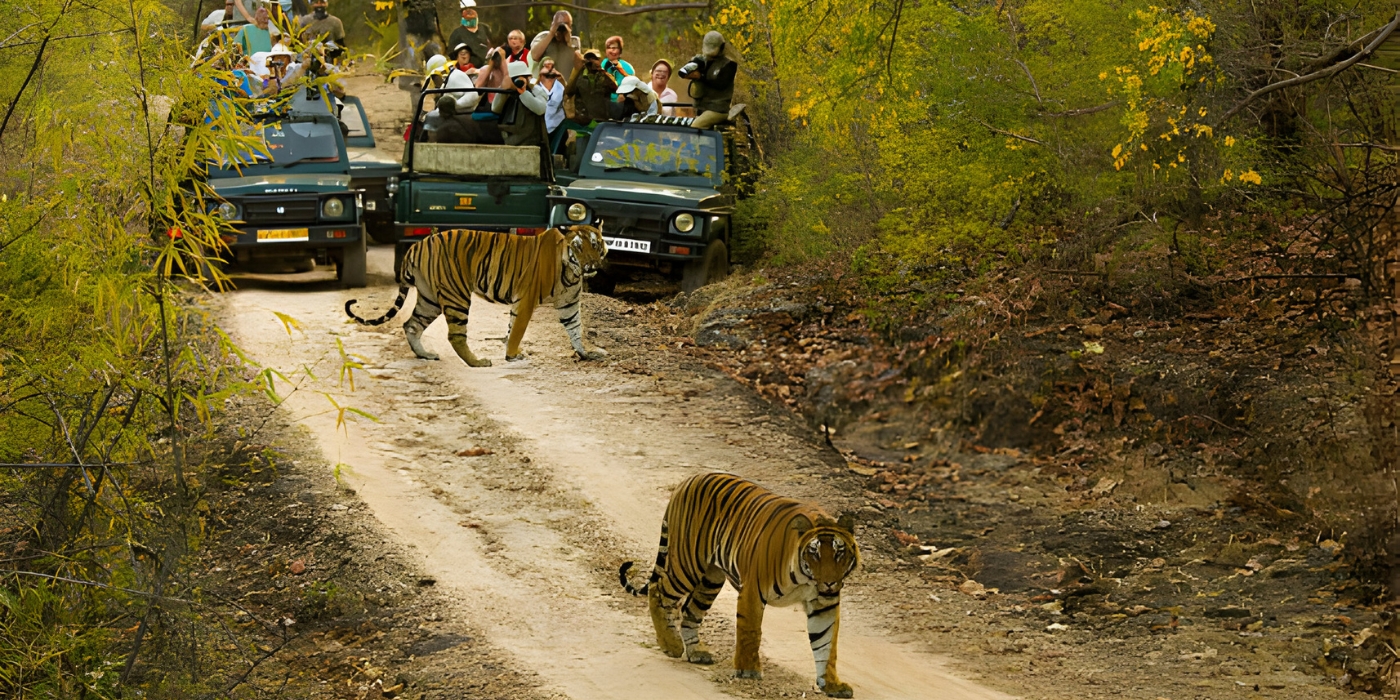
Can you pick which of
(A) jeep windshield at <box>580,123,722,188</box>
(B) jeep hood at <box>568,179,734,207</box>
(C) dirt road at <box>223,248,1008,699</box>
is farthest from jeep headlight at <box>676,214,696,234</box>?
(C) dirt road at <box>223,248,1008,699</box>

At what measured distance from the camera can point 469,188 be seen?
1545 cm

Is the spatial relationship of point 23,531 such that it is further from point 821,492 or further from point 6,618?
point 821,492

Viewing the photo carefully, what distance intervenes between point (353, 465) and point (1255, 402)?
6341mm

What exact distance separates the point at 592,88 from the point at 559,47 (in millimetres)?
1040

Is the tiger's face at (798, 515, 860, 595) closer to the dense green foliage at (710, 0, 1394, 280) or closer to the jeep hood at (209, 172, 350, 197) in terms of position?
the dense green foliage at (710, 0, 1394, 280)

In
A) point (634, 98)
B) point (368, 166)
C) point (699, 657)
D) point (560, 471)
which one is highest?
point (634, 98)

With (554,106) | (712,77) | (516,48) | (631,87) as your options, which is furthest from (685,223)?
(516,48)

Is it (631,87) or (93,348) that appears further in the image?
(631,87)

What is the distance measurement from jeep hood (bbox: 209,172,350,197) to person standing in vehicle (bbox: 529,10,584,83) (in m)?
3.24

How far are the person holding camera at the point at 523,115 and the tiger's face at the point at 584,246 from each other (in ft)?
13.1

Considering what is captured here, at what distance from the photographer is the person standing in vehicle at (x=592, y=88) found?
56.4 feet

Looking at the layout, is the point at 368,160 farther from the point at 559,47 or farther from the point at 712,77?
the point at 712,77

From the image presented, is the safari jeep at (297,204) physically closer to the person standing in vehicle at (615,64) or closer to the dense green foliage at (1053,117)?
the person standing in vehicle at (615,64)

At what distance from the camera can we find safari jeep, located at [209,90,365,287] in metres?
14.7
